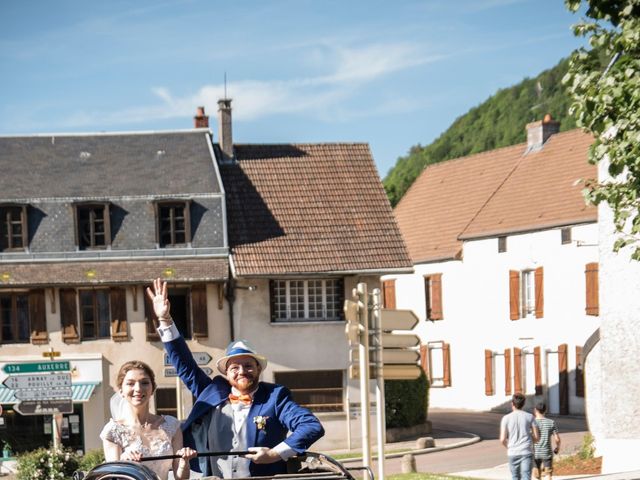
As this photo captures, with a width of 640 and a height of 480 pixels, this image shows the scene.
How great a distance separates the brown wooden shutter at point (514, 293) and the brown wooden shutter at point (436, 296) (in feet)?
14.3

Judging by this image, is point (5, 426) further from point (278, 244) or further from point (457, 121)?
point (457, 121)

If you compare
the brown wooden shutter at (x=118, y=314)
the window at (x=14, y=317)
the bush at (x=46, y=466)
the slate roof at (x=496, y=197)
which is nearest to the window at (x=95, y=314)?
the brown wooden shutter at (x=118, y=314)

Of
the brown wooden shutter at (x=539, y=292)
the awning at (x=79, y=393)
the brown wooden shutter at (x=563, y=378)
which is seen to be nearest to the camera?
the awning at (x=79, y=393)

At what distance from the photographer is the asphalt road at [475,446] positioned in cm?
2927

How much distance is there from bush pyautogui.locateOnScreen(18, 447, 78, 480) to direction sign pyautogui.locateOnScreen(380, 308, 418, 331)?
7985 millimetres

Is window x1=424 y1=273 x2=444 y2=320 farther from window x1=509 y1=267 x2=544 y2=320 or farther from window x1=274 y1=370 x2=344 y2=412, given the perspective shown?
window x1=274 y1=370 x2=344 y2=412

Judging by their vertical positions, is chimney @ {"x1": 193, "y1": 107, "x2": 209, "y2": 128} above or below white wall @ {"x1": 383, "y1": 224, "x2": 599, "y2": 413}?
above

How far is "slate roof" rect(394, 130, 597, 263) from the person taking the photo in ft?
143

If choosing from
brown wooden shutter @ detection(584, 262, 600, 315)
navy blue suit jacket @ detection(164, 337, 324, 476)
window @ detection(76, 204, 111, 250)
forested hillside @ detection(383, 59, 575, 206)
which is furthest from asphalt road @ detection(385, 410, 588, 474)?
forested hillside @ detection(383, 59, 575, 206)

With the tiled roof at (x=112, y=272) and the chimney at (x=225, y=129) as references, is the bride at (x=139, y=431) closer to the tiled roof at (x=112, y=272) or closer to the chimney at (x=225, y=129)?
the tiled roof at (x=112, y=272)

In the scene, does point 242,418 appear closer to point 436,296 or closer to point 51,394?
point 51,394

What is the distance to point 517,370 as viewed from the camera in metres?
44.1

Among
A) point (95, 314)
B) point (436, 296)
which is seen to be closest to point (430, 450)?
point (95, 314)

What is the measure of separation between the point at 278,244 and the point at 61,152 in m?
7.26
